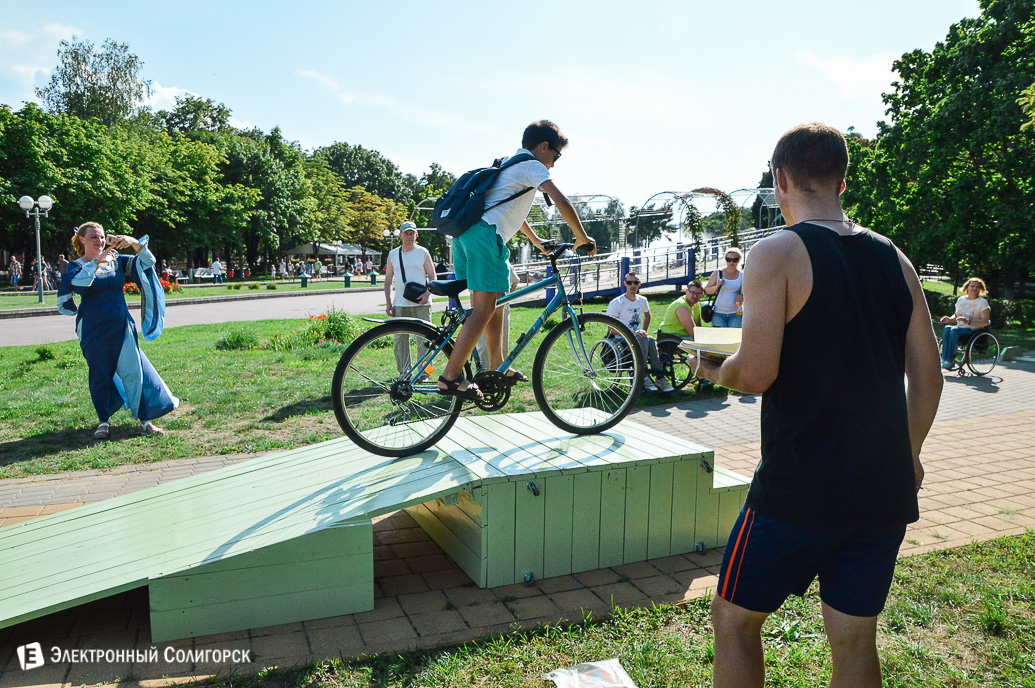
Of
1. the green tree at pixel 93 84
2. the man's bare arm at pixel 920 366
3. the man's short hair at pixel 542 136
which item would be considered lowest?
the man's bare arm at pixel 920 366

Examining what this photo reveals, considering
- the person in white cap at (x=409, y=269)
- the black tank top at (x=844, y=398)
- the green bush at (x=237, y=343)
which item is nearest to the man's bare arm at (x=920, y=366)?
the black tank top at (x=844, y=398)

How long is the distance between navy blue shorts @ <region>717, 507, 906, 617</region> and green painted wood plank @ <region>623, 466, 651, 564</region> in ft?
6.73

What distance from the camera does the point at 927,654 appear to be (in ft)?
9.68

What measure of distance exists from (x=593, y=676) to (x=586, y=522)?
1.18 m

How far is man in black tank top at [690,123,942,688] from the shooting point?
178cm

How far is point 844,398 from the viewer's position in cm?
178

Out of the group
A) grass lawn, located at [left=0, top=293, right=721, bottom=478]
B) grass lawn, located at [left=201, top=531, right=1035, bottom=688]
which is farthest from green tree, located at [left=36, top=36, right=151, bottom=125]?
grass lawn, located at [left=201, top=531, right=1035, bottom=688]

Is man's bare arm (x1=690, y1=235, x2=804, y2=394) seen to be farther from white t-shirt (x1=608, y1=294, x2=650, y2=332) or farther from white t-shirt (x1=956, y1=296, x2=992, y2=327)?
white t-shirt (x1=956, y1=296, x2=992, y2=327)

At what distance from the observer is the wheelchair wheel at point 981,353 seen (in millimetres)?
11609

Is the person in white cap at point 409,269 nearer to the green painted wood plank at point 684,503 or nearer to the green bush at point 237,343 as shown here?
the green painted wood plank at point 684,503

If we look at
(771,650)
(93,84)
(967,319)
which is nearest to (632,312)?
(967,319)

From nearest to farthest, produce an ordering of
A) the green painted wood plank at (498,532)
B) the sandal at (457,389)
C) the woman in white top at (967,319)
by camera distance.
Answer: the green painted wood plank at (498,532), the sandal at (457,389), the woman in white top at (967,319)

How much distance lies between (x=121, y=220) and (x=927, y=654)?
44064 millimetres

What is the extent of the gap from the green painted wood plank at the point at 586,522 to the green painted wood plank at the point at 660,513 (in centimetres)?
35
